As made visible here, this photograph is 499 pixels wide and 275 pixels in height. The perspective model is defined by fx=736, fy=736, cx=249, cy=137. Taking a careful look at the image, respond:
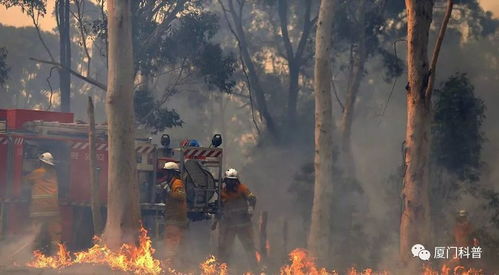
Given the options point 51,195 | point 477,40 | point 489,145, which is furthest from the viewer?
point 477,40

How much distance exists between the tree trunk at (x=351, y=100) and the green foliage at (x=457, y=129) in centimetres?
588

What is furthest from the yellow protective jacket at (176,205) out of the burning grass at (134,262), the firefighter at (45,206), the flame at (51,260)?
the firefighter at (45,206)

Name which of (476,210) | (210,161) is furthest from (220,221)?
(476,210)

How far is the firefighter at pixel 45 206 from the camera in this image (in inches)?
518

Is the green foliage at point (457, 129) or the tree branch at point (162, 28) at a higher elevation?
the tree branch at point (162, 28)

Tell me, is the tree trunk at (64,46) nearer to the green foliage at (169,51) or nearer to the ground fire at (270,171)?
the ground fire at (270,171)

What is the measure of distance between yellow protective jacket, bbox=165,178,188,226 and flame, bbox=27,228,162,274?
1.97 feet

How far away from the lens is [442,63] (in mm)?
33594

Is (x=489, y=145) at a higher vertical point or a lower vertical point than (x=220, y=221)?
higher

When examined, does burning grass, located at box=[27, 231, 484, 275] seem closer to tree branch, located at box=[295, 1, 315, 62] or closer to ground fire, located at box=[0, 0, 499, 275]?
ground fire, located at box=[0, 0, 499, 275]

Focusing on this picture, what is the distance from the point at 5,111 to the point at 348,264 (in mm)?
8367

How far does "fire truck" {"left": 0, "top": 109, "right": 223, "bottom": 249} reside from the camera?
14383mm

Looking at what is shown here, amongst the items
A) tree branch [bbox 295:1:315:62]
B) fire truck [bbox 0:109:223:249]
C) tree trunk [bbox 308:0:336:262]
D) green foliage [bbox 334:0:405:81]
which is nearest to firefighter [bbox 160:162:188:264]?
fire truck [bbox 0:109:223:249]

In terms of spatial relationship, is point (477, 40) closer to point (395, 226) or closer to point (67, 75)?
point (395, 226)
